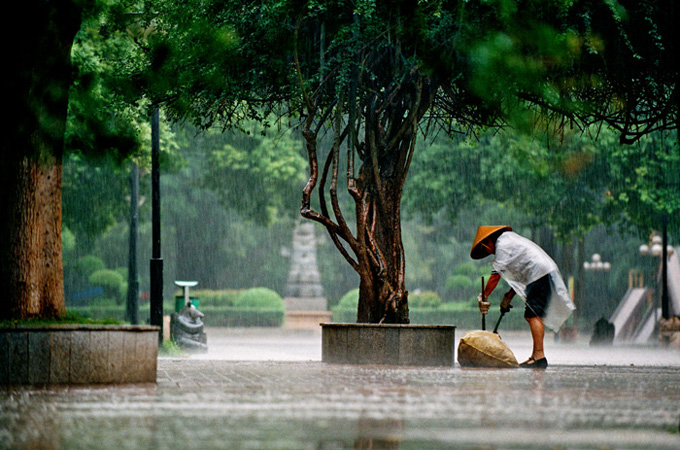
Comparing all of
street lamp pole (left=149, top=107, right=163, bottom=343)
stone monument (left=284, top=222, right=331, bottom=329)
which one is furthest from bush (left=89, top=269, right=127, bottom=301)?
street lamp pole (left=149, top=107, right=163, bottom=343)

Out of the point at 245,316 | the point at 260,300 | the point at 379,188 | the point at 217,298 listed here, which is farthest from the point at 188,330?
the point at 217,298

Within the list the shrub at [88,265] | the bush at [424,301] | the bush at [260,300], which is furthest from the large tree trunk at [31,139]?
the shrub at [88,265]

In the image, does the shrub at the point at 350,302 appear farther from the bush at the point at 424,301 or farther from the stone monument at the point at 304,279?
→ the bush at the point at 424,301

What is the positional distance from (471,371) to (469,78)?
3.50 metres

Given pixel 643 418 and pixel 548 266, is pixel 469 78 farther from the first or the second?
pixel 643 418

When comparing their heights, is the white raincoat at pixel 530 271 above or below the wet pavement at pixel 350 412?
above

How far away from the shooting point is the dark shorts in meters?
13.0

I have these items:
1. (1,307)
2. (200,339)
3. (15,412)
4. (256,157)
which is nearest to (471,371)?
(1,307)

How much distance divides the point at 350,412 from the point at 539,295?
19.9 feet

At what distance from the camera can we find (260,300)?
43.3 meters

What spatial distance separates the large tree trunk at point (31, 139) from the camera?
33.0 feet

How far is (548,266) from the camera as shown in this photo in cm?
1298

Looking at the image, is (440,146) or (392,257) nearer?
(392,257)

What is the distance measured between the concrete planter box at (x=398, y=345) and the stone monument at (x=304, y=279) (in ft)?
93.1
